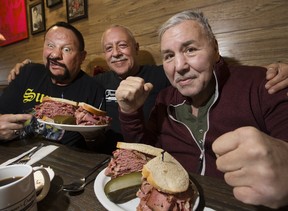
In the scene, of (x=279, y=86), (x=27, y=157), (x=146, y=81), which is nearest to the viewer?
(x=279, y=86)

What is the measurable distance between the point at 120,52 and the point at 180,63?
1097 millimetres

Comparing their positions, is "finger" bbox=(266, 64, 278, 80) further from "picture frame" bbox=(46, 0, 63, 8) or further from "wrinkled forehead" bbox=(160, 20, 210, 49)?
"picture frame" bbox=(46, 0, 63, 8)

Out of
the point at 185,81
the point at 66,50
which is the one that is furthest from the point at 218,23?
the point at 66,50

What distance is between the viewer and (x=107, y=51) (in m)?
2.24

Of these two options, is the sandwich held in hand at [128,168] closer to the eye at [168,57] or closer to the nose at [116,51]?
the eye at [168,57]

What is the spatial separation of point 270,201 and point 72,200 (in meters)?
0.64

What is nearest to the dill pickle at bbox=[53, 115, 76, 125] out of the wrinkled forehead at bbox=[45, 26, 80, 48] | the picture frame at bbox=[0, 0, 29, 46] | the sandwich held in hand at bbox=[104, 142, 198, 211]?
the sandwich held in hand at bbox=[104, 142, 198, 211]

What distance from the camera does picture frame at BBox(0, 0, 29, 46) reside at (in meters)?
3.92

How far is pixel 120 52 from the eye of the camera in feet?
7.10

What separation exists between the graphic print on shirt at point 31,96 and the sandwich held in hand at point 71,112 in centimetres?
54

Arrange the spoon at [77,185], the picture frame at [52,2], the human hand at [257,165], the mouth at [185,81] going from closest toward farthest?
A: 1. the human hand at [257,165]
2. the spoon at [77,185]
3. the mouth at [185,81]
4. the picture frame at [52,2]

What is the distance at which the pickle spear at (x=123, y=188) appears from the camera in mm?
717

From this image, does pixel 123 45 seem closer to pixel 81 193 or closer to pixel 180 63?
pixel 180 63

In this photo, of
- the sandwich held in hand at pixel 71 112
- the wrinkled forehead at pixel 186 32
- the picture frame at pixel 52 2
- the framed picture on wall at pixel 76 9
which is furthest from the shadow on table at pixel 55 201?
the picture frame at pixel 52 2
